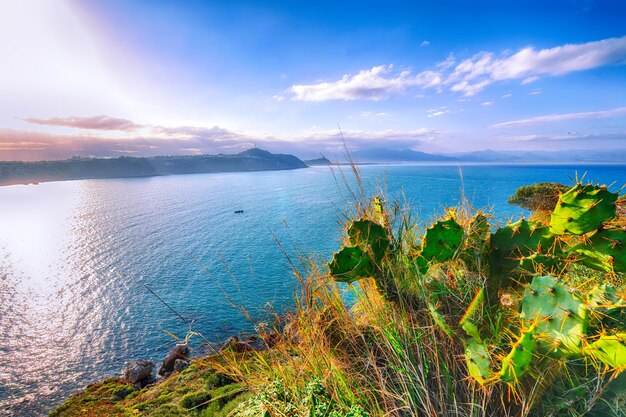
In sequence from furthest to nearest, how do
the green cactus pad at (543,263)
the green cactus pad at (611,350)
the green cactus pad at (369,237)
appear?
the green cactus pad at (369,237)
the green cactus pad at (543,263)
the green cactus pad at (611,350)

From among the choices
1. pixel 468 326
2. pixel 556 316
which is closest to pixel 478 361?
pixel 468 326

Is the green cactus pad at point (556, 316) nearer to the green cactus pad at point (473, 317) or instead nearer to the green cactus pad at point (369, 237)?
the green cactus pad at point (473, 317)

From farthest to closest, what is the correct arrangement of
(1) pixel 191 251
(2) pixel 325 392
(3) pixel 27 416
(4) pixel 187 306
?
(1) pixel 191 251
(4) pixel 187 306
(3) pixel 27 416
(2) pixel 325 392

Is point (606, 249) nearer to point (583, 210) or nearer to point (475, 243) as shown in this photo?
point (583, 210)

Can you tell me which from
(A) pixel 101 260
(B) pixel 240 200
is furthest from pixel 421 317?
(B) pixel 240 200

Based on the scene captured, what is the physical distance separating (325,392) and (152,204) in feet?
284

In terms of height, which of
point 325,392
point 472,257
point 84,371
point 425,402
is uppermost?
point 472,257

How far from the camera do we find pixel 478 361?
84.3 inches

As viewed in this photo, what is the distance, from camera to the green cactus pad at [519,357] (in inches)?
75.7

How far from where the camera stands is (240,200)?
8131 centimetres

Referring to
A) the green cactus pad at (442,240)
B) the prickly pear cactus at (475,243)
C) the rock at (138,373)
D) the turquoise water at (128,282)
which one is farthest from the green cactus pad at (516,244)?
the rock at (138,373)

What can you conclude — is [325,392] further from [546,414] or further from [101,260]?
[101,260]

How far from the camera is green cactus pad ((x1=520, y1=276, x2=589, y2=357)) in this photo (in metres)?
1.90

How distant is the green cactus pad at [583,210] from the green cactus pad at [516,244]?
0.72ft
